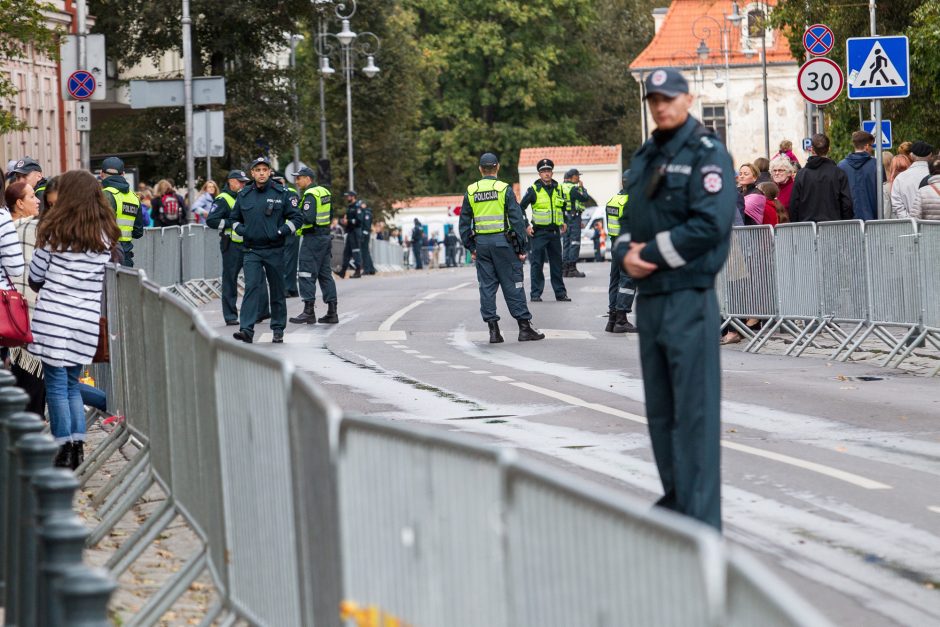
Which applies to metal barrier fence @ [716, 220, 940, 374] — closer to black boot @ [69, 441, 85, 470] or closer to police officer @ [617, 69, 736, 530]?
black boot @ [69, 441, 85, 470]

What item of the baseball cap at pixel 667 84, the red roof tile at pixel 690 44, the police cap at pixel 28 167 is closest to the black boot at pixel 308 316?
the police cap at pixel 28 167

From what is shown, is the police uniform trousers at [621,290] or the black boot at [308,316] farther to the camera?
the black boot at [308,316]

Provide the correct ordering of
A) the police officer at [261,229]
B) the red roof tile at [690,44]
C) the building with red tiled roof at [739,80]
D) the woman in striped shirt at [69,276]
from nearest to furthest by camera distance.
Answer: the woman in striped shirt at [69,276]
the police officer at [261,229]
the building with red tiled roof at [739,80]
the red roof tile at [690,44]

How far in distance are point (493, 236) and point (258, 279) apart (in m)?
2.58

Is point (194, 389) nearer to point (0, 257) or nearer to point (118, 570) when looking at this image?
point (118, 570)

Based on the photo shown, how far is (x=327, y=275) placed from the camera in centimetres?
2481

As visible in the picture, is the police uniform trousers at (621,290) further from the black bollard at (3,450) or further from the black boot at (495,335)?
the black bollard at (3,450)

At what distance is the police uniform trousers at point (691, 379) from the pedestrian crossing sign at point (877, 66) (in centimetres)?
1362

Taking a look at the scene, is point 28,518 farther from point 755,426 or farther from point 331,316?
point 331,316

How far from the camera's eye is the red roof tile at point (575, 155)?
84.3 meters

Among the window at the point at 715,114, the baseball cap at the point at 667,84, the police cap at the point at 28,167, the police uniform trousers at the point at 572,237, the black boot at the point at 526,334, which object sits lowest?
the black boot at the point at 526,334

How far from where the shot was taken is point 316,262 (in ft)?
80.8

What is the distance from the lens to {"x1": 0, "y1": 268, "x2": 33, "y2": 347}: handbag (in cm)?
1091

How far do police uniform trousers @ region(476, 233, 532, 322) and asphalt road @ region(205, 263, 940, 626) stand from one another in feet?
1.51
